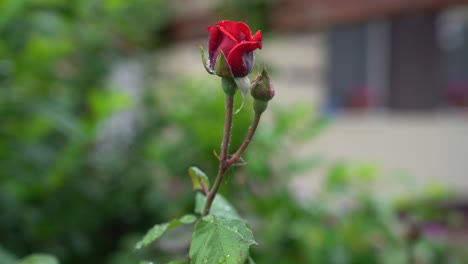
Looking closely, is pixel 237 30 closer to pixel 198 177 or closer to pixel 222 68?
pixel 222 68

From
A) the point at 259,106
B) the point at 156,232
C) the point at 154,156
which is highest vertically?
the point at 259,106

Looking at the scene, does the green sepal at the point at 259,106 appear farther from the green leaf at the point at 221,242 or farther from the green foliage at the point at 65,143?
the green foliage at the point at 65,143

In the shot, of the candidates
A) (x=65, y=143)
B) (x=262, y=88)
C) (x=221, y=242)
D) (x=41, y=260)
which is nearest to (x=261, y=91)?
(x=262, y=88)

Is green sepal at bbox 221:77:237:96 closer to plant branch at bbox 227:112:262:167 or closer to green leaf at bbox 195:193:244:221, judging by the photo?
plant branch at bbox 227:112:262:167

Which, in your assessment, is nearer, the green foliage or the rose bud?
the rose bud

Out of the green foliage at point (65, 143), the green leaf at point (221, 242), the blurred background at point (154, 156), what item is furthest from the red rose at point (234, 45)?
the green foliage at point (65, 143)

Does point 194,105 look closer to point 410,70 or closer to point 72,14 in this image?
point 72,14

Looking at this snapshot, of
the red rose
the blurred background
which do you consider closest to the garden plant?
the red rose
